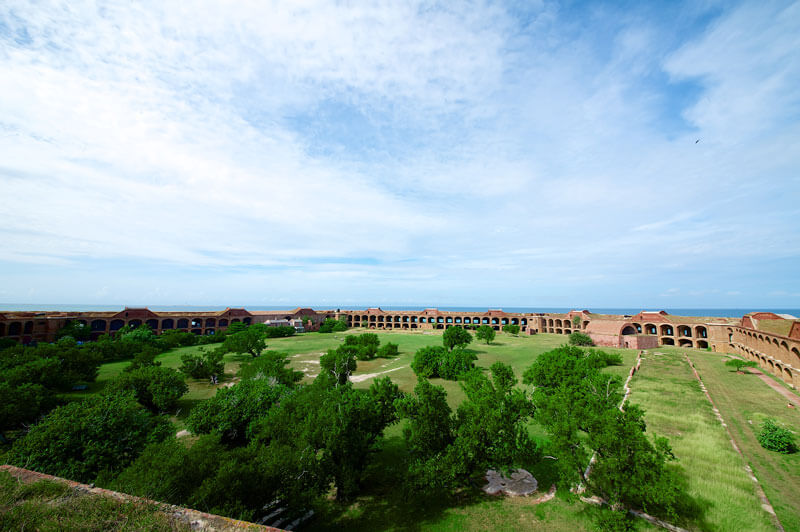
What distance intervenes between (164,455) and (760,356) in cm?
7970

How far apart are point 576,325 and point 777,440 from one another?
8489 centimetres

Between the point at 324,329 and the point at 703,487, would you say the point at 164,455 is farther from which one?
the point at 324,329

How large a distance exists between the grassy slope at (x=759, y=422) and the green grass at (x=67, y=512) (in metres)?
27.1

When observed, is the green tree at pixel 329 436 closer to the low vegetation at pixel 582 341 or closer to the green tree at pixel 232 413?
the green tree at pixel 232 413

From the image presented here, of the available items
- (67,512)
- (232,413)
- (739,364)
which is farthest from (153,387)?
(739,364)

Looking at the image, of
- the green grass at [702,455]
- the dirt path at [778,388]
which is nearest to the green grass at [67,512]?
the green grass at [702,455]

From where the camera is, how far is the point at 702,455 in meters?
21.7

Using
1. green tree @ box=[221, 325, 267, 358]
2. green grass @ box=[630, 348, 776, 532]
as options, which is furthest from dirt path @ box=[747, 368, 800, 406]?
green tree @ box=[221, 325, 267, 358]

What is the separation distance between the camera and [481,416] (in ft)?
60.4

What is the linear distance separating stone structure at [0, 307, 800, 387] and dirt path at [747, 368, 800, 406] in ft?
4.17

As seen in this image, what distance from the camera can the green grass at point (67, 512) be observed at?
7910mm

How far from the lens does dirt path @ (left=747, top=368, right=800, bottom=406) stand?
3419cm

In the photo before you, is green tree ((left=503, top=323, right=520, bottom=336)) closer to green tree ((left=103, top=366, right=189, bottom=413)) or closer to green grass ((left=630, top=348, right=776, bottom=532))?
green grass ((left=630, top=348, right=776, bottom=532))

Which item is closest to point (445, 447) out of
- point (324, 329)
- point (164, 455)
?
point (164, 455)
